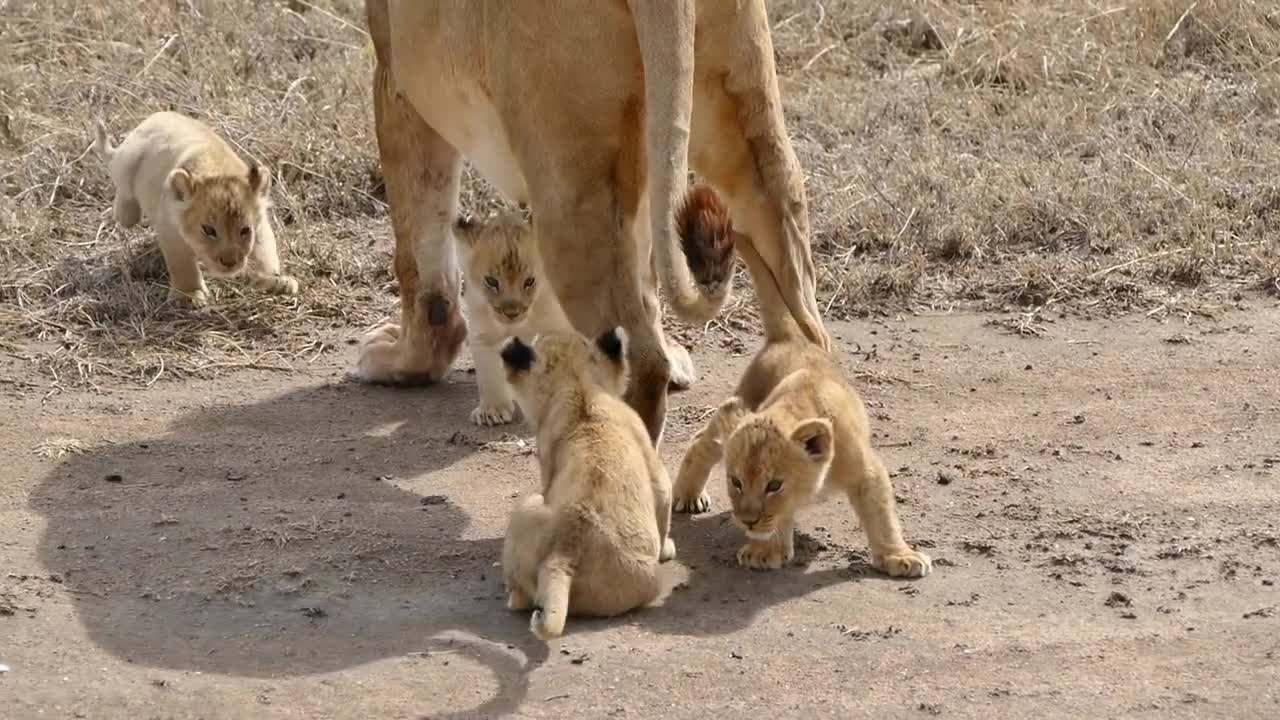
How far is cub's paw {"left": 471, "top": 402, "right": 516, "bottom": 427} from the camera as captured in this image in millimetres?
6867

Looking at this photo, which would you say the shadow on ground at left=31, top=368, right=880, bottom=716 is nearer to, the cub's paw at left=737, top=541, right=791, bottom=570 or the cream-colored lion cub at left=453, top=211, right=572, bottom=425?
the cub's paw at left=737, top=541, right=791, bottom=570

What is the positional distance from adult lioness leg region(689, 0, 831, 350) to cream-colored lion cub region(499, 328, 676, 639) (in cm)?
67

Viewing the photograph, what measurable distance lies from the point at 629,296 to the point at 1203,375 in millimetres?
2457

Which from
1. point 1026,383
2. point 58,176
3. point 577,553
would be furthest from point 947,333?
point 58,176

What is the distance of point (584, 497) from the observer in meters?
5.05

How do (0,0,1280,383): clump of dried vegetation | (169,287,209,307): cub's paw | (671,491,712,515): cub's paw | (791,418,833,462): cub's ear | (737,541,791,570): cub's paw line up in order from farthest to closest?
(169,287,209,307): cub's paw, (0,0,1280,383): clump of dried vegetation, (671,491,712,515): cub's paw, (737,541,791,570): cub's paw, (791,418,833,462): cub's ear

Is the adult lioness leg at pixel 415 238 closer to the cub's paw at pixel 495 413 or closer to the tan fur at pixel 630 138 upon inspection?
the cub's paw at pixel 495 413

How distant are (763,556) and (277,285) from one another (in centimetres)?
320

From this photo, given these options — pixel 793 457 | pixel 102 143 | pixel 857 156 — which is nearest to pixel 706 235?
pixel 793 457

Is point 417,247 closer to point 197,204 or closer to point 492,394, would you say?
point 492,394

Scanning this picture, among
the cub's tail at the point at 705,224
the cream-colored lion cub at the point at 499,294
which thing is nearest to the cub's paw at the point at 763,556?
the cub's tail at the point at 705,224

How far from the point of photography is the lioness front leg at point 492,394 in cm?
682

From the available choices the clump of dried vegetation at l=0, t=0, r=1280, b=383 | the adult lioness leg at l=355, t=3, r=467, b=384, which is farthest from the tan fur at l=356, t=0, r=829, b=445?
the clump of dried vegetation at l=0, t=0, r=1280, b=383

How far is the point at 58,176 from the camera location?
9.04 m
